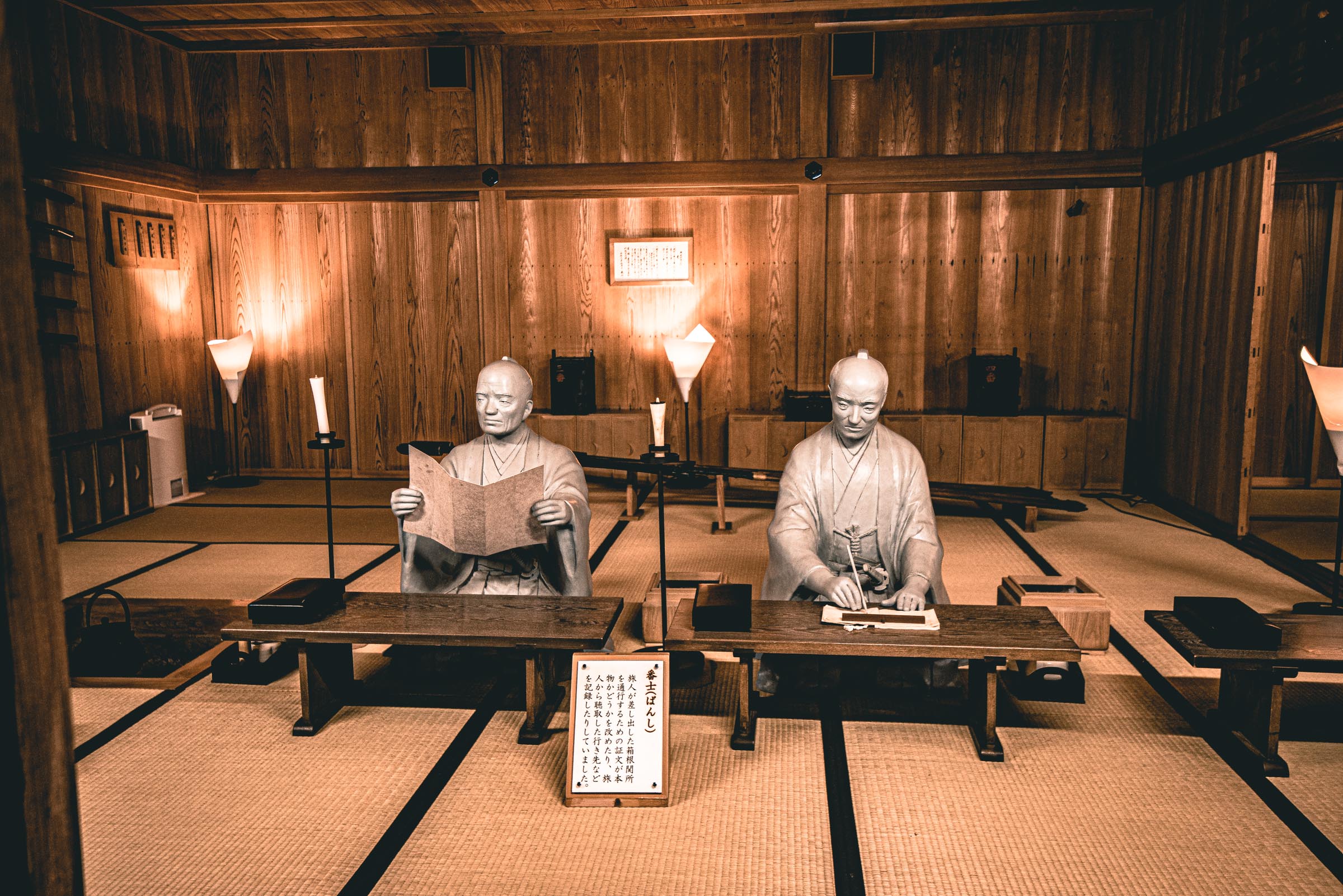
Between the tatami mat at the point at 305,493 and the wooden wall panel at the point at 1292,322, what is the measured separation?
6.93m

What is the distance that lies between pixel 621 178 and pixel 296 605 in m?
5.47

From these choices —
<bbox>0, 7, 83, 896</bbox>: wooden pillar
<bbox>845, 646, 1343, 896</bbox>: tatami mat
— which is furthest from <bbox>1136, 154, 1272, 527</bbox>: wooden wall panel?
<bbox>0, 7, 83, 896</bbox>: wooden pillar

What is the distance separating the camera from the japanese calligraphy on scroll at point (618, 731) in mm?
2682

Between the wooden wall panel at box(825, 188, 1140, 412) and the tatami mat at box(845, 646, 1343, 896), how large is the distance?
187 inches

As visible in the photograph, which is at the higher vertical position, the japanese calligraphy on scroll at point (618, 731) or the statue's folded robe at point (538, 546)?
the statue's folded robe at point (538, 546)

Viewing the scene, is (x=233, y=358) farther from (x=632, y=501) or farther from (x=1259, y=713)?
(x=1259, y=713)

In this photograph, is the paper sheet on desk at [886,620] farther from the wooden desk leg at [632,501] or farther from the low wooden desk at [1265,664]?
the wooden desk leg at [632,501]

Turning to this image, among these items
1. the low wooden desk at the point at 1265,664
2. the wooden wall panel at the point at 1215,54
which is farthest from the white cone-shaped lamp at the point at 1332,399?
the wooden wall panel at the point at 1215,54

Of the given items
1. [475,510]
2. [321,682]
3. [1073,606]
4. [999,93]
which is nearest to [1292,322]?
[999,93]

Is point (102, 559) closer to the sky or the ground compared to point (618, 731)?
closer to the ground

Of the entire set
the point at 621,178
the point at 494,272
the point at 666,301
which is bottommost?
the point at 666,301

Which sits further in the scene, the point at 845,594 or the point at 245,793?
the point at 845,594

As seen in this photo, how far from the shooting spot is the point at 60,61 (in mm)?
6547

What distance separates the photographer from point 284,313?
821 centimetres
